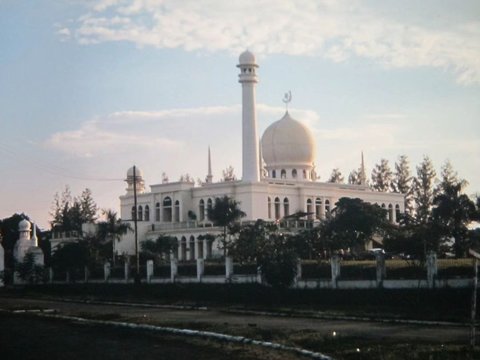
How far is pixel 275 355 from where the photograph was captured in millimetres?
18078

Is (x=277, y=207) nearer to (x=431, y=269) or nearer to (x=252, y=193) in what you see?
(x=252, y=193)

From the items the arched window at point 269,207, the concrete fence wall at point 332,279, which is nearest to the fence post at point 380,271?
the concrete fence wall at point 332,279

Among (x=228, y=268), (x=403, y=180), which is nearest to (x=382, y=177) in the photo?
(x=403, y=180)

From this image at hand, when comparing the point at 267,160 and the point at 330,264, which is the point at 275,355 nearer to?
the point at 330,264

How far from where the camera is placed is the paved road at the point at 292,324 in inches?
837

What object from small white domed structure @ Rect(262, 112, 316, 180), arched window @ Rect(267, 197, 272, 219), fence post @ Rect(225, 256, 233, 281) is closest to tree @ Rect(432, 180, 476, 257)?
fence post @ Rect(225, 256, 233, 281)

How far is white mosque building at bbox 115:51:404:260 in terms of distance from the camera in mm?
66562

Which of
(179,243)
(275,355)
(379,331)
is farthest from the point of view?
(179,243)

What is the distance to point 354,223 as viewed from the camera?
51.5 meters

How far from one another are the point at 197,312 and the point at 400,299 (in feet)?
25.8

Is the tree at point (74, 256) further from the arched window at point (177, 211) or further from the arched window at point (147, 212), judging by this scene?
the arched window at point (147, 212)

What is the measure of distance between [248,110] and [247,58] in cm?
421

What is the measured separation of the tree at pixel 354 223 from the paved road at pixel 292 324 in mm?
16523

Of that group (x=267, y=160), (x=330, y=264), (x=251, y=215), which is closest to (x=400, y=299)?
(x=330, y=264)
